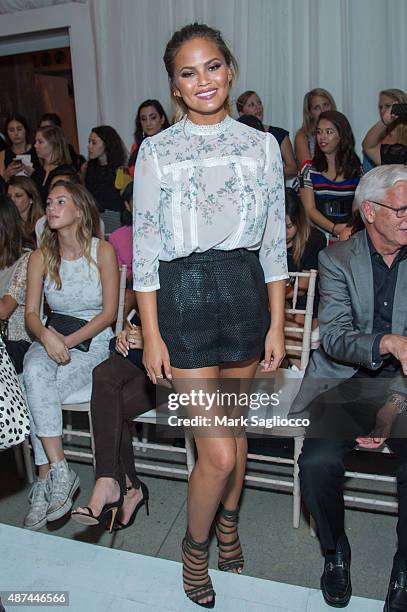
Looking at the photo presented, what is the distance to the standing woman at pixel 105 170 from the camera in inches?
148

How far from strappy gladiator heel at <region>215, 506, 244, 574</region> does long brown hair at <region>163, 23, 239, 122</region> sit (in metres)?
1.09

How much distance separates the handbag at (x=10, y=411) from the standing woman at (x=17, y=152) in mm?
2905

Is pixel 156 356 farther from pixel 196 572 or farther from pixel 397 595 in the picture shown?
pixel 397 595

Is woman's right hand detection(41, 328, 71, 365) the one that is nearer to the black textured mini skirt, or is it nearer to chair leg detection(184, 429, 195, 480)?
chair leg detection(184, 429, 195, 480)

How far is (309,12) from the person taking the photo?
13.2ft

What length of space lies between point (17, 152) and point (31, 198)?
143 cm

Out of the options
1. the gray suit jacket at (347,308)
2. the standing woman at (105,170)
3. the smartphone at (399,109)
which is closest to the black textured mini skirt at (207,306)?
the gray suit jacket at (347,308)

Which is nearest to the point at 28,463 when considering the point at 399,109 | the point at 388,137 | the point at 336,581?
the point at 336,581

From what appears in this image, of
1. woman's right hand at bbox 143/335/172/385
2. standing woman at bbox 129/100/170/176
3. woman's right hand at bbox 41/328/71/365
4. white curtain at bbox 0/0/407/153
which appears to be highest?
white curtain at bbox 0/0/407/153

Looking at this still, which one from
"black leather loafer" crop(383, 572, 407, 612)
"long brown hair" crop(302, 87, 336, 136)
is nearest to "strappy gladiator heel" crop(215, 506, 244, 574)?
"black leather loafer" crop(383, 572, 407, 612)

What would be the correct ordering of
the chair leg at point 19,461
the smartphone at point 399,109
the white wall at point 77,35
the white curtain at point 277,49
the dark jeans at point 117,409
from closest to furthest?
the dark jeans at point 117,409 → the chair leg at point 19,461 → the smartphone at point 399,109 → the white curtain at point 277,49 → the white wall at point 77,35

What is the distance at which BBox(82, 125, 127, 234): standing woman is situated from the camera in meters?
3.77

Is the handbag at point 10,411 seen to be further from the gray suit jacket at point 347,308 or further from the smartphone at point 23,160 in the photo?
the smartphone at point 23,160

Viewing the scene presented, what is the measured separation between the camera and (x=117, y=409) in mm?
2025
